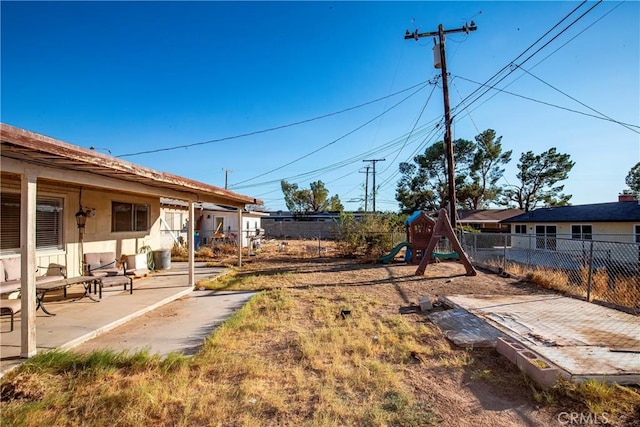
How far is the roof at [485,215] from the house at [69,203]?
2519cm

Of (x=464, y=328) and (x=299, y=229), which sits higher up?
(x=299, y=229)

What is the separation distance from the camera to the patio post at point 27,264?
3.39m

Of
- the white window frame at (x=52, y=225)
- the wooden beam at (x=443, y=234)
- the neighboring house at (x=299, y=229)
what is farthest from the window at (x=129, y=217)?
the neighboring house at (x=299, y=229)

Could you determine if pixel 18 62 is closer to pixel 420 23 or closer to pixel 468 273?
pixel 420 23

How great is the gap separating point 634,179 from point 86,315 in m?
46.7

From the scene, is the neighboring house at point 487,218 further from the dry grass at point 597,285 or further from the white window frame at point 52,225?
the white window frame at point 52,225

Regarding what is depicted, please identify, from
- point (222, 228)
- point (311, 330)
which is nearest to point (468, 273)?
point (311, 330)

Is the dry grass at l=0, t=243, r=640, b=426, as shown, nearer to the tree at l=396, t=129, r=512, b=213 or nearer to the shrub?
the shrub

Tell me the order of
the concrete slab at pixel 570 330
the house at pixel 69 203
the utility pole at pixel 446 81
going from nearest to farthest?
1. the concrete slab at pixel 570 330
2. the house at pixel 69 203
3. the utility pole at pixel 446 81

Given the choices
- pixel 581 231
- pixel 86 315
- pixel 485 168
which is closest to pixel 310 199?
pixel 485 168

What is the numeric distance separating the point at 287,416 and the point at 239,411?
16.8 inches

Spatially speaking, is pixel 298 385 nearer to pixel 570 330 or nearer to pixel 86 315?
pixel 570 330

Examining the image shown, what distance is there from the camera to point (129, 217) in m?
9.05

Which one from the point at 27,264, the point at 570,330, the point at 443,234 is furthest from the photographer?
Result: the point at 443,234
